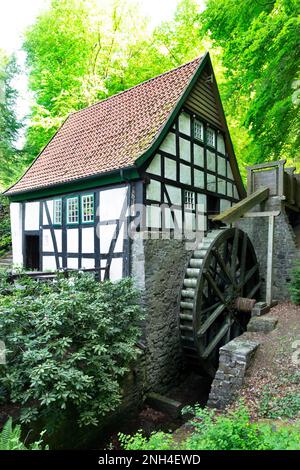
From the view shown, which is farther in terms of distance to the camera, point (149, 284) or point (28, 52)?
point (28, 52)

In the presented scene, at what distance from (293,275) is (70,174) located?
6.19 meters

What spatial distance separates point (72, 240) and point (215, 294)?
3960mm

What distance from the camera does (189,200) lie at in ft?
26.3

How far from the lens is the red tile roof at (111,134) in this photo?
708 cm

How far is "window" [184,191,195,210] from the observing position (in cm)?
785

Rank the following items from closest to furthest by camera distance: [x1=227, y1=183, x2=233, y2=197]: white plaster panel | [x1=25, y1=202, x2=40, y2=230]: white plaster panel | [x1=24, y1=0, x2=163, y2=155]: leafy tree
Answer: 1. [x1=25, y1=202, x2=40, y2=230]: white plaster panel
2. [x1=227, y1=183, x2=233, y2=197]: white plaster panel
3. [x1=24, y1=0, x2=163, y2=155]: leafy tree

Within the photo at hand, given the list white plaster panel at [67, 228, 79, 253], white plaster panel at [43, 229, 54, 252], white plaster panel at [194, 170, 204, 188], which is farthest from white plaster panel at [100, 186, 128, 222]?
white plaster panel at [194, 170, 204, 188]

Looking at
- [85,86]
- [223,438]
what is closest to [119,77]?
[85,86]

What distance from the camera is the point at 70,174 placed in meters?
7.76

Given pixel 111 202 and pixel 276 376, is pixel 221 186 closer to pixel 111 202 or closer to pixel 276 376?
pixel 111 202

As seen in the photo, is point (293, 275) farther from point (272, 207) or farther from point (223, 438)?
point (223, 438)

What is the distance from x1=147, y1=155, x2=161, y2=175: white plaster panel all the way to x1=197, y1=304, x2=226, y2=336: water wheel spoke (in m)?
3.64

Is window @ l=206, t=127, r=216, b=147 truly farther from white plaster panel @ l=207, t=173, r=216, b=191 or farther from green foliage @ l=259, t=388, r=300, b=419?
green foliage @ l=259, t=388, r=300, b=419

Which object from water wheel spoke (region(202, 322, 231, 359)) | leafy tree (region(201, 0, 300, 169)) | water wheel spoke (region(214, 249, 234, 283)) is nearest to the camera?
leafy tree (region(201, 0, 300, 169))
